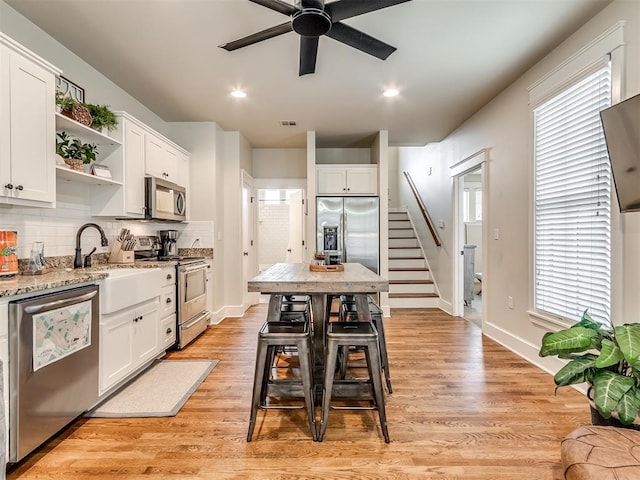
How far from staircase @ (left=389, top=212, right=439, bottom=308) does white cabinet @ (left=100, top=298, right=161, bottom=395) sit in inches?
139

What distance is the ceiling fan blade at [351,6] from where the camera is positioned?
5.61 ft

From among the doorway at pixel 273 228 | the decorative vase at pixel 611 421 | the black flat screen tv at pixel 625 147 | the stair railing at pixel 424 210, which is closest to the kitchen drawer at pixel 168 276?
the decorative vase at pixel 611 421

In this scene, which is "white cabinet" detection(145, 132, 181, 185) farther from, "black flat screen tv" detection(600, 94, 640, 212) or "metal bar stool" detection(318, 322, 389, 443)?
"black flat screen tv" detection(600, 94, 640, 212)

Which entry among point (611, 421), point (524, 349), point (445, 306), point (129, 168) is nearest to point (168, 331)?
point (129, 168)

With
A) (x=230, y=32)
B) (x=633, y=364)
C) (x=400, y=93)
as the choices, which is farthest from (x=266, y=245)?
(x=633, y=364)

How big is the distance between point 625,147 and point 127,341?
3468 millimetres

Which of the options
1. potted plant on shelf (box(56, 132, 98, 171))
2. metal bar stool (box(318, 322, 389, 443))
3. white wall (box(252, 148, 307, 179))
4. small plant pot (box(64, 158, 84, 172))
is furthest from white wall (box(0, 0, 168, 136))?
metal bar stool (box(318, 322, 389, 443))

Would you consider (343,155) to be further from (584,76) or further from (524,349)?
(524,349)

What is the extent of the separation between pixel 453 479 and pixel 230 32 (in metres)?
3.14

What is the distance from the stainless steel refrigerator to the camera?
4836 millimetres

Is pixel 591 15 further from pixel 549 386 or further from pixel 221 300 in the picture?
pixel 221 300

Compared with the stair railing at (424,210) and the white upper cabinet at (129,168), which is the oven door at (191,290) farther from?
the stair railing at (424,210)

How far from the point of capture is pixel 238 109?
12.9 ft

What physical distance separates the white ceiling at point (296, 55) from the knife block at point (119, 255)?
5.36ft
